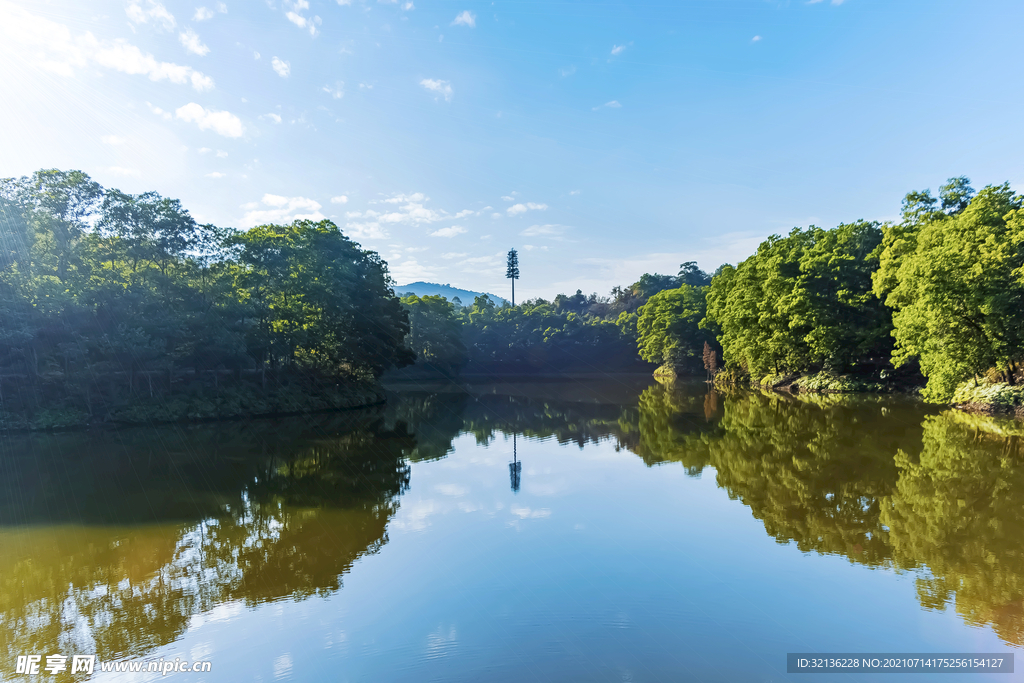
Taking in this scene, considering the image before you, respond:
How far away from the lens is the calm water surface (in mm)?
6145

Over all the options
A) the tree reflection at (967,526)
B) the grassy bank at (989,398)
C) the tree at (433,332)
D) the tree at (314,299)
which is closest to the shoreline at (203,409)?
the tree at (314,299)

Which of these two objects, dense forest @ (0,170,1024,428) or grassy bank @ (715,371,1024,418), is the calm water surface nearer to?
grassy bank @ (715,371,1024,418)

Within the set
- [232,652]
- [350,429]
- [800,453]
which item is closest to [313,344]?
[350,429]

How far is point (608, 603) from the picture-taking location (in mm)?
7168

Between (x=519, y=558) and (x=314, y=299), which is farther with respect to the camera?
(x=314, y=299)

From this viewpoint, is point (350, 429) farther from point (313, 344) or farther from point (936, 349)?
point (936, 349)

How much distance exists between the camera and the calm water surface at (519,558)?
6145 millimetres

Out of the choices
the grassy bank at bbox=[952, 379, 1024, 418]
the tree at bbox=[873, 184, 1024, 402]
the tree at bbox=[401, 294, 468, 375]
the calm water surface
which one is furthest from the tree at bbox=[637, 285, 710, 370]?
the calm water surface

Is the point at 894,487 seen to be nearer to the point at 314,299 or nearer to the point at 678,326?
the point at 314,299

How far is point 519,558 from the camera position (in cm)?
894

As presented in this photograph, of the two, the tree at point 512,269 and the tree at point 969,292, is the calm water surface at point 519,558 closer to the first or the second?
the tree at point 969,292

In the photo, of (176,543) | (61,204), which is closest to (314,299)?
(61,204)

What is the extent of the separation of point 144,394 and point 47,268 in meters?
6.67

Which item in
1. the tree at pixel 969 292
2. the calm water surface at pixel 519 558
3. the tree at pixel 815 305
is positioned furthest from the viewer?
the tree at pixel 815 305
